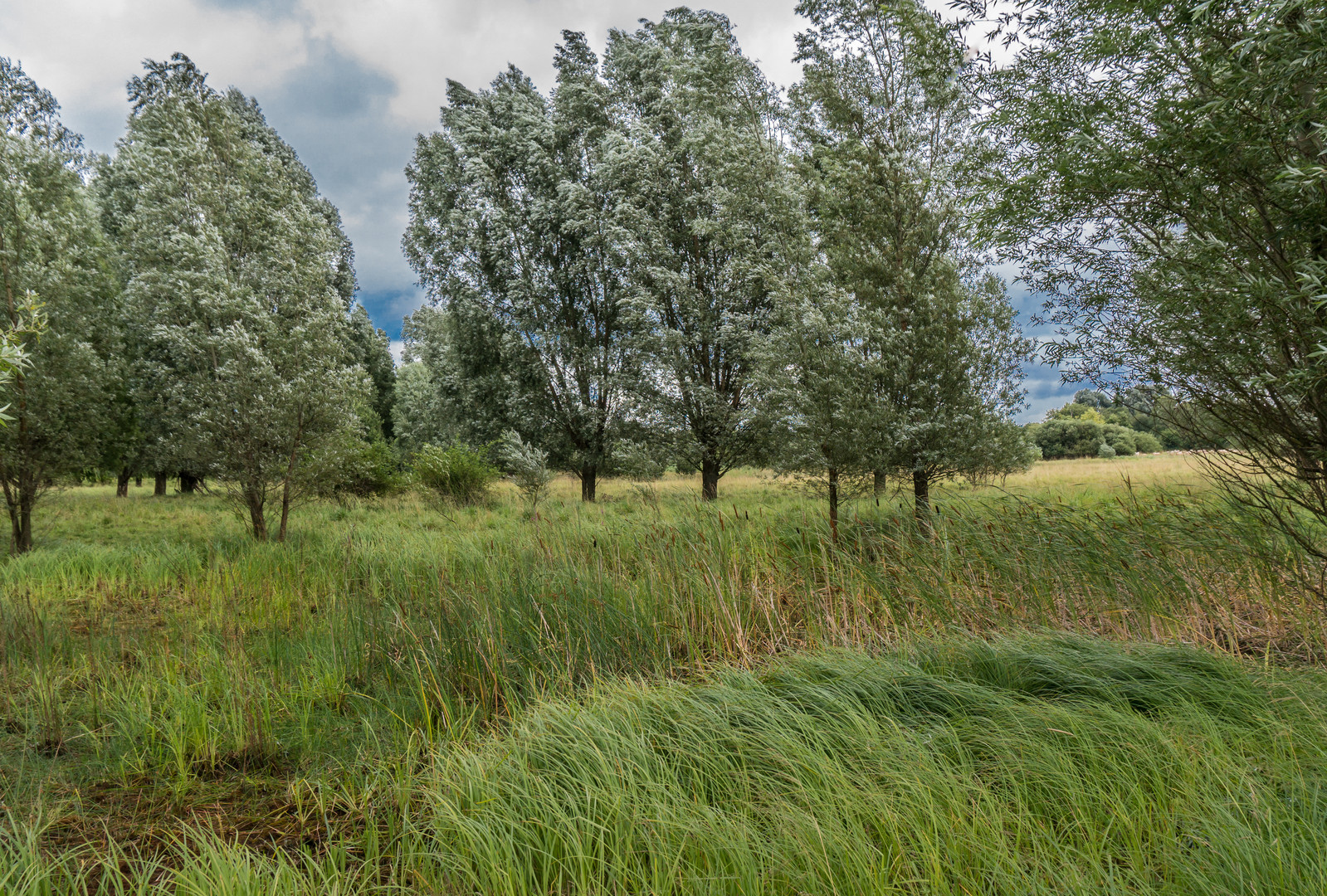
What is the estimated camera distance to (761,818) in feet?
7.65

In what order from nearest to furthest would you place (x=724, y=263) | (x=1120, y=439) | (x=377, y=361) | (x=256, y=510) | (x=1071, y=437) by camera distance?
(x=256, y=510) → (x=724, y=263) → (x=377, y=361) → (x=1120, y=439) → (x=1071, y=437)

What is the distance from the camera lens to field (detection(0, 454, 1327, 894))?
211cm

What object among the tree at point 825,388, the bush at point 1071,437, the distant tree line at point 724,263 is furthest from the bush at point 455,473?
the bush at point 1071,437

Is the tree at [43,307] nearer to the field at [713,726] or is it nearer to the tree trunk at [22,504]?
the tree trunk at [22,504]

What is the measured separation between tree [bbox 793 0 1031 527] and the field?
97.5 inches

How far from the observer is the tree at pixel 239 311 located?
10.3m

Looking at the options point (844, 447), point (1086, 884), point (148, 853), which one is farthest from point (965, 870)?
point (844, 447)

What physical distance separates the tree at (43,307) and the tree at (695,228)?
10911mm

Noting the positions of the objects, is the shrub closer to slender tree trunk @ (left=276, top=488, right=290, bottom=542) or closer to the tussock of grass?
slender tree trunk @ (left=276, top=488, right=290, bottom=542)

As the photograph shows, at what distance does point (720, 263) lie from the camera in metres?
16.0

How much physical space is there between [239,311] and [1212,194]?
13.1 meters

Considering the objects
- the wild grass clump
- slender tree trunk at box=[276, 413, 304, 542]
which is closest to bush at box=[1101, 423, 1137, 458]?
the wild grass clump

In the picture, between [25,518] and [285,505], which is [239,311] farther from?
[25,518]

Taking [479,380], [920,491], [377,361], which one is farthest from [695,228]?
[377,361]
